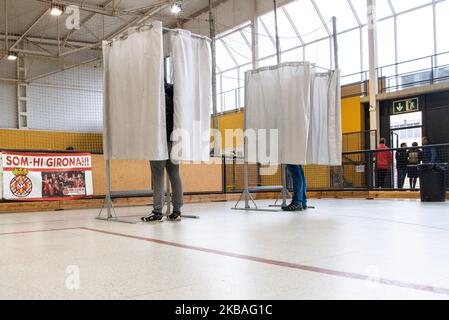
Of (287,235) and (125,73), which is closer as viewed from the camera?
(287,235)

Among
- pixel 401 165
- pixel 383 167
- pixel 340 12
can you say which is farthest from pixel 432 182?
pixel 340 12

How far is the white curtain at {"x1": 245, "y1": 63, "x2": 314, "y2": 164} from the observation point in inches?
241

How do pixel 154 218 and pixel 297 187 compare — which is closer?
pixel 154 218

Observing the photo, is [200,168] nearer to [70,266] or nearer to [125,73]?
[125,73]

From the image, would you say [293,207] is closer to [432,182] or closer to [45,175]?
[432,182]

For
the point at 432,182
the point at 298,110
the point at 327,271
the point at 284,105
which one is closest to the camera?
the point at 327,271

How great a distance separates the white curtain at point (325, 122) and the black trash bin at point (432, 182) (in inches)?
100

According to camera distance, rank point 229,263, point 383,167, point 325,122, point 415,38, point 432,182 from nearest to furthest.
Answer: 1. point 229,263
2. point 325,122
3. point 432,182
4. point 383,167
5. point 415,38

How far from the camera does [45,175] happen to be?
7.54 metres

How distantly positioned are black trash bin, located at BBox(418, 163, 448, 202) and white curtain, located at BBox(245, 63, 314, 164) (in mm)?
3513

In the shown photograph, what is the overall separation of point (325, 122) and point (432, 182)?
9.69ft

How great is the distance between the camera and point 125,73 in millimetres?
4996
